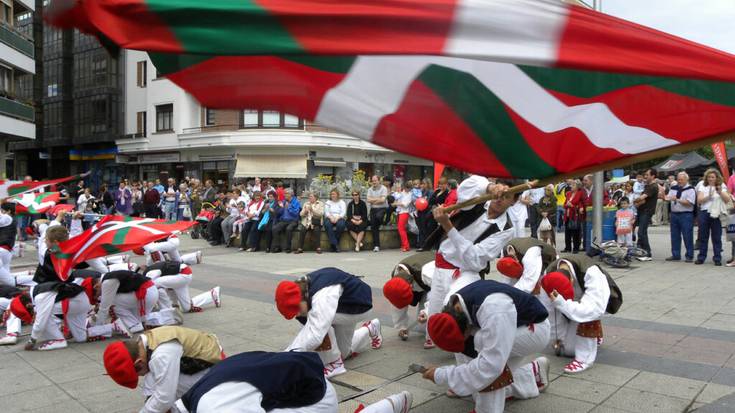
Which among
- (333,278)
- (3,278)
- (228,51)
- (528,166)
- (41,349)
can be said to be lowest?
(41,349)

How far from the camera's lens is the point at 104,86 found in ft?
124

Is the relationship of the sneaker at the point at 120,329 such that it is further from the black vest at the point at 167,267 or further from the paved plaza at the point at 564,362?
the black vest at the point at 167,267

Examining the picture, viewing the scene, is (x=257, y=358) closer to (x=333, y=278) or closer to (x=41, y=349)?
(x=333, y=278)

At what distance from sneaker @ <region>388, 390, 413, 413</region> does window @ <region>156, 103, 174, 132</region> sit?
33734 millimetres

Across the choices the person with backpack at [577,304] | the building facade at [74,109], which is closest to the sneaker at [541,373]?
the person with backpack at [577,304]

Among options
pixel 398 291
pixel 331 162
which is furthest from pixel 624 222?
pixel 331 162

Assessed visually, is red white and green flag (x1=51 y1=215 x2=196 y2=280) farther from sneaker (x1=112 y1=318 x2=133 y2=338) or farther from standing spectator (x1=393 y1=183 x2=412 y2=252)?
standing spectator (x1=393 y1=183 x2=412 y2=252)

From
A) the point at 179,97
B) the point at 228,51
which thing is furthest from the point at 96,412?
the point at 179,97

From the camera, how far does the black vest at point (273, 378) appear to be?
2.99 metres

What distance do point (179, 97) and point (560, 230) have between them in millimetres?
24756

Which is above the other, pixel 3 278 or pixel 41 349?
pixel 3 278

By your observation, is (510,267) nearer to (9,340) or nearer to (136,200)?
(9,340)

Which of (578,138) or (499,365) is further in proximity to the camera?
(499,365)

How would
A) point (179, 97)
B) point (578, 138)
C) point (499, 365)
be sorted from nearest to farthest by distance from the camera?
1. point (578, 138)
2. point (499, 365)
3. point (179, 97)
